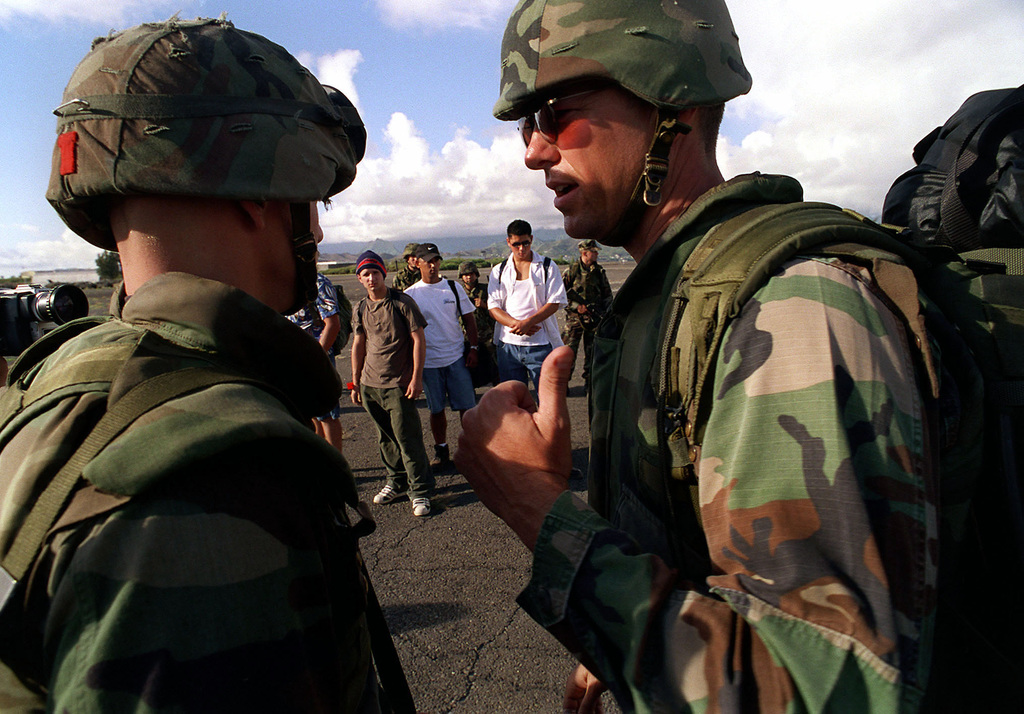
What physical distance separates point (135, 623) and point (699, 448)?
950 mm

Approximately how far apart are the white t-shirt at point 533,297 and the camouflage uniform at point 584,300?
6.48 feet

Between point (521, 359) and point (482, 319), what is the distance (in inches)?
73.1

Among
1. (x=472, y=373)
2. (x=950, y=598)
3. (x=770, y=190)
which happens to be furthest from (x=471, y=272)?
(x=950, y=598)

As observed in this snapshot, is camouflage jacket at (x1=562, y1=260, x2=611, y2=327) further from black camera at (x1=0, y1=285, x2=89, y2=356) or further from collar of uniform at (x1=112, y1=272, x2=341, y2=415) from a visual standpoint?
collar of uniform at (x1=112, y1=272, x2=341, y2=415)

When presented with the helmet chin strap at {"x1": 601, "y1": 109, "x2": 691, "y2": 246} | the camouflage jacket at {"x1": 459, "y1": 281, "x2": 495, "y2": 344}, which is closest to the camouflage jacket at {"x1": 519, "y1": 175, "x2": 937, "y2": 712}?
the helmet chin strap at {"x1": 601, "y1": 109, "x2": 691, "y2": 246}

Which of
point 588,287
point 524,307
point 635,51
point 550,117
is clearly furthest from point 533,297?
point 635,51

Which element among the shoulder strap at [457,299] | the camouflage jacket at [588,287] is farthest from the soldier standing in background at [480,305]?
the shoulder strap at [457,299]

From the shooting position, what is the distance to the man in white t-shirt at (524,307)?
6.05m

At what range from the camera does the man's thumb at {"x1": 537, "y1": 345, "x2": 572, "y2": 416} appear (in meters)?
1.27

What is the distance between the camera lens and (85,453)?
2.69 ft

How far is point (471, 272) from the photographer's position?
837cm

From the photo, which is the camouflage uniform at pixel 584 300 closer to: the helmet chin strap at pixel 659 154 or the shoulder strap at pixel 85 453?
the helmet chin strap at pixel 659 154

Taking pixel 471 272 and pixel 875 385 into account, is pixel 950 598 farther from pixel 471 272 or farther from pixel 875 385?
pixel 471 272

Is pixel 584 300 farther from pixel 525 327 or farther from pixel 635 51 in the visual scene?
pixel 635 51
